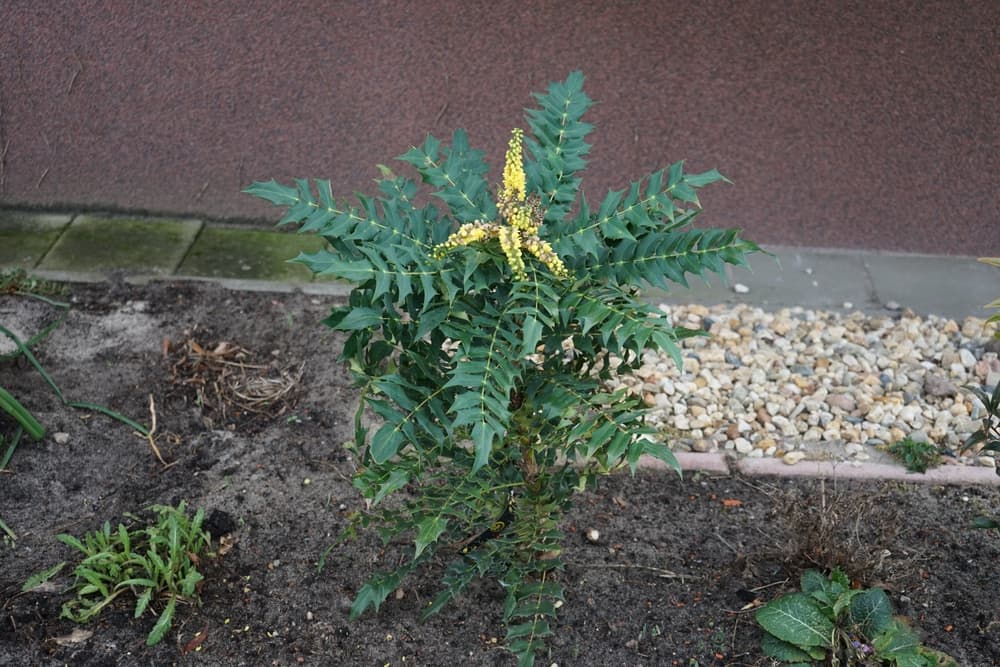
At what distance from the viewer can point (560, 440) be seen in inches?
108

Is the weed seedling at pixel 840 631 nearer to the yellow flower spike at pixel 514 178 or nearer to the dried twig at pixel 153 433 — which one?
the yellow flower spike at pixel 514 178

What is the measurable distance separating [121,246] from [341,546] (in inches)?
99.6

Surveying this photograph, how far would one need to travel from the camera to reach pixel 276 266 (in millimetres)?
5059

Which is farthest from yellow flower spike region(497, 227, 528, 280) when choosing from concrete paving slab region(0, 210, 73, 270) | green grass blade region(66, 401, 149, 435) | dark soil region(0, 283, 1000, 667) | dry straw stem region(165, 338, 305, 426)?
concrete paving slab region(0, 210, 73, 270)

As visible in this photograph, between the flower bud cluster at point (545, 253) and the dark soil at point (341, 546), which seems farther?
the dark soil at point (341, 546)

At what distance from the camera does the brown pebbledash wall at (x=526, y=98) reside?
491 centimetres

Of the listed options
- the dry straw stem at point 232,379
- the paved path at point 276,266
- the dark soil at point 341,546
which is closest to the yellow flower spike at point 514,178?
the dark soil at point 341,546

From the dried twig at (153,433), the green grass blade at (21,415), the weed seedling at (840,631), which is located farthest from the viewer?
the dried twig at (153,433)

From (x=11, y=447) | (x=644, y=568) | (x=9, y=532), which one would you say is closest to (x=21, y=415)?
(x=11, y=447)

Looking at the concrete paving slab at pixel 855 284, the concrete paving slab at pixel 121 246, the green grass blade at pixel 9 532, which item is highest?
the concrete paving slab at pixel 855 284

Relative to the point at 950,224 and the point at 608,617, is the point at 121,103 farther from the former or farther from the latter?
the point at 950,224

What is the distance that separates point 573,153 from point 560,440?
0.81 meters

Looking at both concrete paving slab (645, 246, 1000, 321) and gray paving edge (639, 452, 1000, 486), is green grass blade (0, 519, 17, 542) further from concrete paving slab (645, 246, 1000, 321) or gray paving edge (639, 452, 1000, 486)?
concrete paving slab (645, 246, 1000, 321)

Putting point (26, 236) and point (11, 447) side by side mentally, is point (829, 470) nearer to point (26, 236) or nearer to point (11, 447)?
point (11, 447)
